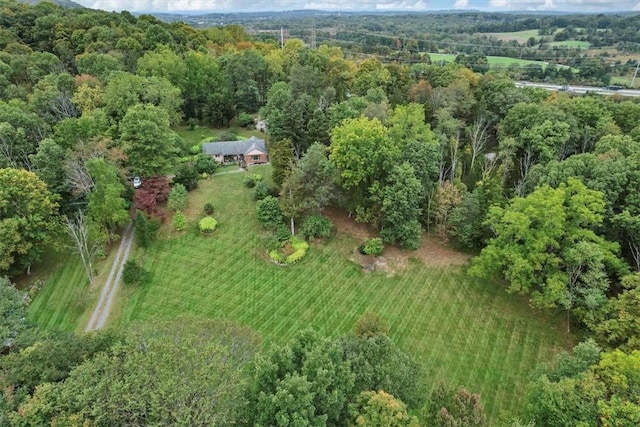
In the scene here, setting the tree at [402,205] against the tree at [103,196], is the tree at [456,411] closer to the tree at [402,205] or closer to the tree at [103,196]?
A: the tree at [402,205]

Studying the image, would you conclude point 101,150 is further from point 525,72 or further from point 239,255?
point 525,72

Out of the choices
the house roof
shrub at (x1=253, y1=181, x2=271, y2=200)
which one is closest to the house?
the house roof

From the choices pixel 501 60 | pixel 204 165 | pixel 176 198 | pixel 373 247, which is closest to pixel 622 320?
pixel 373 247

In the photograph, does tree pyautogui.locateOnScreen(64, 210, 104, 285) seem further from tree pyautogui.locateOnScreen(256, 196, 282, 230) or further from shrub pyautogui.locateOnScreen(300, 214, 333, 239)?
shrub pyautogui.locateOnScreen(300, 214, 333, 239)

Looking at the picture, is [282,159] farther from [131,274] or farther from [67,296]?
[67,296]

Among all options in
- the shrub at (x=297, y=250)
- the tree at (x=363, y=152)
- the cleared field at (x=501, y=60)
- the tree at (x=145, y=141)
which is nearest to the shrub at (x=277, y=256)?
the shrub at (x=297, y=250)

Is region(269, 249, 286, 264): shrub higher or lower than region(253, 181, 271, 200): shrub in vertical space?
lower
